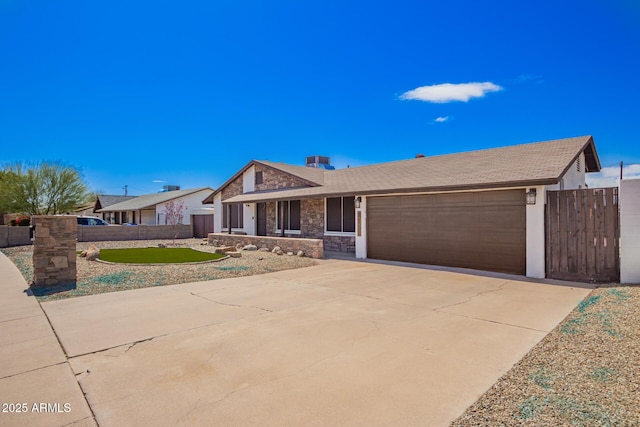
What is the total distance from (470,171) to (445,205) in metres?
1.58

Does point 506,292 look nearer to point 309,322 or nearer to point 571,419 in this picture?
point 309,322

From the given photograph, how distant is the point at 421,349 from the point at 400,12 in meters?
12.8

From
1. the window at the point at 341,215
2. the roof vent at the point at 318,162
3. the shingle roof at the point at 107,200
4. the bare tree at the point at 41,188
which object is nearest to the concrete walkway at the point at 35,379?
the window at the point at 341,215

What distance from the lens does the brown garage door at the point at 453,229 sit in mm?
10172

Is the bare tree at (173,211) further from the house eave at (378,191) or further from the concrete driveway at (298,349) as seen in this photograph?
the concrete driveway at (298,349)

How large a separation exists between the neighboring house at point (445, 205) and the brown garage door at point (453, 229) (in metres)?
0.03

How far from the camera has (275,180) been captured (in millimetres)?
20234

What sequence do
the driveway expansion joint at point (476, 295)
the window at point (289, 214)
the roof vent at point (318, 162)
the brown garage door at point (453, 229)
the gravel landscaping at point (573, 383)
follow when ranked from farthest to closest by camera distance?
the roof vent at point (318, 162) → the window at point (289, 214) → the brown garage door at point (453, 229) → the driveway expansion joint at point (476, 295) → the gravel landscaping at point (573, 383)

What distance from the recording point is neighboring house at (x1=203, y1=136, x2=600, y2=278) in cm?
991

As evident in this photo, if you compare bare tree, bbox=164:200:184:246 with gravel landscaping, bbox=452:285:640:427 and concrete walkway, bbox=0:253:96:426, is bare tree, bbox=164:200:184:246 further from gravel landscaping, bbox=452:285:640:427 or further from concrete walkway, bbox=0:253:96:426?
gravel landscaping, bbox=452:285:640:427

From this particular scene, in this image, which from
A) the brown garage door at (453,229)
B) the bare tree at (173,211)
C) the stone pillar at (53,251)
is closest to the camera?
the stone pillar at (53,251)

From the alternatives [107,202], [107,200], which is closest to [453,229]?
[107,202]

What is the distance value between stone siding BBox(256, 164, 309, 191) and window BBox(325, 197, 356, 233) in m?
2.34

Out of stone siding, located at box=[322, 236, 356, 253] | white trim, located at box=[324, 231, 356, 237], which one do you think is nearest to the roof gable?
white trim, located at box=[324, 231, 356, 237]
